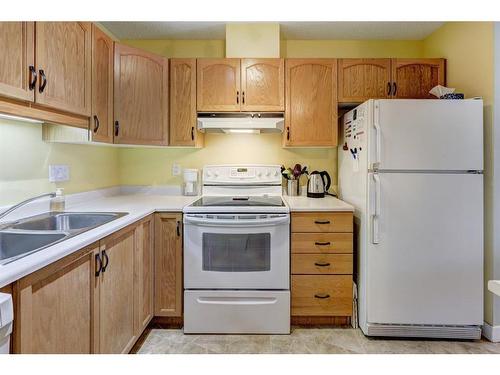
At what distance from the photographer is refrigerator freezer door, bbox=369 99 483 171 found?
1.94 m

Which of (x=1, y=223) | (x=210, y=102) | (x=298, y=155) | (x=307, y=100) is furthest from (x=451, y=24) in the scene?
(x=1, y=223)

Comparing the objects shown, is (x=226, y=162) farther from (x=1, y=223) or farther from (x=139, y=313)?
(x=1, y=223)

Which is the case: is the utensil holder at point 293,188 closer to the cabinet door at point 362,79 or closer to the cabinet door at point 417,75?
the cabinet door at point 362,79

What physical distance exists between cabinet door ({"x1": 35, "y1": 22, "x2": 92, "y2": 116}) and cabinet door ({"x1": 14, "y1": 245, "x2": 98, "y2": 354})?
78 cm

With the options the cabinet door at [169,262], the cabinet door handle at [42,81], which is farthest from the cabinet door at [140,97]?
the cabinet door handle at [42,81]

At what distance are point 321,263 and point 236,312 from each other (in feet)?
2.26

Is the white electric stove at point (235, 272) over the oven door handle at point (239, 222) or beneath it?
beneath

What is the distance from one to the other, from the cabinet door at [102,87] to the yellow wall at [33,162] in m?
0.29

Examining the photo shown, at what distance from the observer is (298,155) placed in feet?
9.32

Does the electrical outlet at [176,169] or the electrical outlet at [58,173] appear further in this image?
the electrical outlet at [176,169]

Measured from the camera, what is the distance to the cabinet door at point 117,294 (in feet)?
4.66

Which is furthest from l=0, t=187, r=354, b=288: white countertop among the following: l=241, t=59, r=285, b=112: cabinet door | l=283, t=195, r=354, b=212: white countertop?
l=241, t=59, r=285, b=112: cabinet door

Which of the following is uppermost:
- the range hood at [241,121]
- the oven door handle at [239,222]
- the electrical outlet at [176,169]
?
the range hood at [241,121]

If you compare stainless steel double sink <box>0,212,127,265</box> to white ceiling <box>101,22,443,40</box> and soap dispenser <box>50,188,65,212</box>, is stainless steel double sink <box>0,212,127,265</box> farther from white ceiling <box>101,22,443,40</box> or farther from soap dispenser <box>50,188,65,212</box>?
white ceiling <box>101,22,443,40</box>
